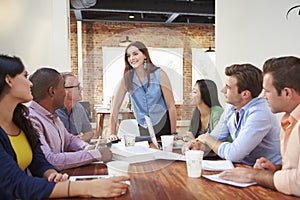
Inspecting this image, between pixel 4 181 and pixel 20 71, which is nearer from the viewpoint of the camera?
pixel 4 181

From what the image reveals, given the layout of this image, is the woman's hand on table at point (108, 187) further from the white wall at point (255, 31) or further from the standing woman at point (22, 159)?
the white wall at point (255, 31)

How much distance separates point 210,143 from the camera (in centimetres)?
181

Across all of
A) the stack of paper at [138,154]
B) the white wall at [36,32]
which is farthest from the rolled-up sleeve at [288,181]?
the white wall at [36,32]

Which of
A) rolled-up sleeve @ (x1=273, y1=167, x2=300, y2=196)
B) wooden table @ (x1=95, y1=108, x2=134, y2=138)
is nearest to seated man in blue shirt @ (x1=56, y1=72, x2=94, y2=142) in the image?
wooden table @ (x1=95, y1=108, x2=134, y2=138)

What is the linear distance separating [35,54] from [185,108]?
2.31 meters

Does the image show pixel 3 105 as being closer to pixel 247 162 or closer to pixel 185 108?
pixel 185 108

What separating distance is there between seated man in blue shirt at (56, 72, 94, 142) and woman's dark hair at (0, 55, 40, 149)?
23cm

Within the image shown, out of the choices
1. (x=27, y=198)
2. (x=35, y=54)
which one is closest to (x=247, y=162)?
(x=27, y=198)

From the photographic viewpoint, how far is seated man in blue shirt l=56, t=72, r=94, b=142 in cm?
158

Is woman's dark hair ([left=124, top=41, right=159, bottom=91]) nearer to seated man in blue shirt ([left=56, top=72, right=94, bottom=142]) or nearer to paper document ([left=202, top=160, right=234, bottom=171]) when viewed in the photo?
seated man in blue shirt ([left=56, top=72, right=94, bottom=142])

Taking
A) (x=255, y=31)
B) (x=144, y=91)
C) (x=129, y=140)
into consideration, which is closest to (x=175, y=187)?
(x=144, y=91)

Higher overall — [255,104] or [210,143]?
[255,104]

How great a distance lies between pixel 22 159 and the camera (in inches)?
55.6

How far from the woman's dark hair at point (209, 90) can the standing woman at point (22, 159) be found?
657mm
